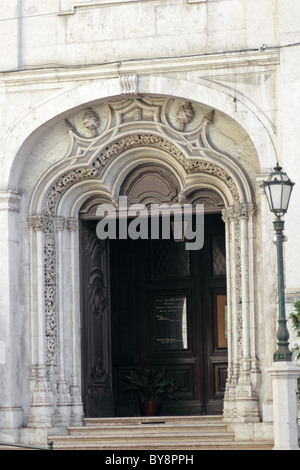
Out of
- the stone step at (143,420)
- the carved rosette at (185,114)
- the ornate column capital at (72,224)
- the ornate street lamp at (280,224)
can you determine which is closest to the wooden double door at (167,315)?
the ornate column capital at (72,224)

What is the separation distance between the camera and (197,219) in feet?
76.1

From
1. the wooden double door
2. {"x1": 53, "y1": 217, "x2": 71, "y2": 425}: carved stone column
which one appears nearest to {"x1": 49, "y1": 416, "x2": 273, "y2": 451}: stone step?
{"x1": 53, "y1": 217, "x2": 71, "y2": 425}: carved stone column

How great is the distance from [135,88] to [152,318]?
5368mm

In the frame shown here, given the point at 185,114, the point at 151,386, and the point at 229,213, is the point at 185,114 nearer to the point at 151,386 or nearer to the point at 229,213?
the point at 229,213

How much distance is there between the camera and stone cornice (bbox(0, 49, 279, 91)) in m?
Result: 20.9

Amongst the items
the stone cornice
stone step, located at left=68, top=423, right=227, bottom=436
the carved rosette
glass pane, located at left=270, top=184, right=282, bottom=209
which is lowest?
stone step, located at left=68, top=423, right=227, bottom=436

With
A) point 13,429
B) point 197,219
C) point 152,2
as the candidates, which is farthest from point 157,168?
point 13,429

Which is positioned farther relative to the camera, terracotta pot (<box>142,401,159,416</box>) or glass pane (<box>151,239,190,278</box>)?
glass pane (<box>151,239,190,278</box>)

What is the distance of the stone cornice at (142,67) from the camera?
824 inches

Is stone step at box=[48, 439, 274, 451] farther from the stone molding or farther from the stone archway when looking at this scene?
the stone molding

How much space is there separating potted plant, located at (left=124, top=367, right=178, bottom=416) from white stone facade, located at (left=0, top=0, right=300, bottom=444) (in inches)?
85.7

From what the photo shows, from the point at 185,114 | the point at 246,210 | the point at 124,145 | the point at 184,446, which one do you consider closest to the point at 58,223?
the point at 124,145

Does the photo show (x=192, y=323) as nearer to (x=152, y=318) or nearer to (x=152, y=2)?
(x=152, y=318)

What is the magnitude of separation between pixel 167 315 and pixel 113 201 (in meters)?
3.41
